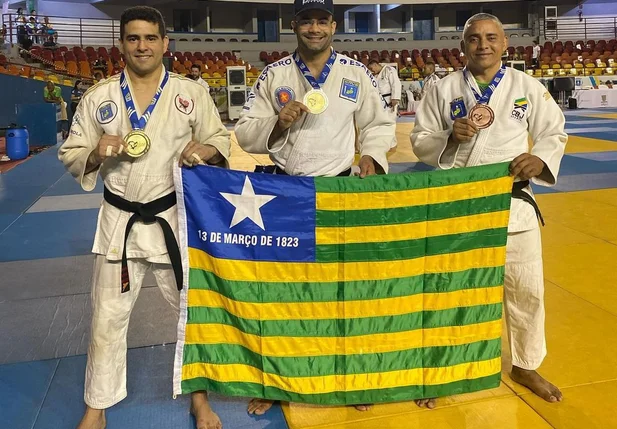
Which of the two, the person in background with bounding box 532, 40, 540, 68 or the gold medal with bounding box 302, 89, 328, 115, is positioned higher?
the person in background with bounding box 532, 40, 540, 68

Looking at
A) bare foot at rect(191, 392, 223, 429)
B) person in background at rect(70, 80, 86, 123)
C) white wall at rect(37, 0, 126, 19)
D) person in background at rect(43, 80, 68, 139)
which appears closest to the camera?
bare foot at rect(191, 392, 223, 429)

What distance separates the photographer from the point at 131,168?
241 centimetres

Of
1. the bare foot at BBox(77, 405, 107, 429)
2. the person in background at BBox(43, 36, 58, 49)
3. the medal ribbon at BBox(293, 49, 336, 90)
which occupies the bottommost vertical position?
the bare foot at BBox(77, 405, 107, 429)

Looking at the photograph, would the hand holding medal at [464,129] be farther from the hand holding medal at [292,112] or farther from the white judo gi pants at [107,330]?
the white judo gi pants at [107,330]

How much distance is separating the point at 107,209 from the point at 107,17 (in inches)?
1133

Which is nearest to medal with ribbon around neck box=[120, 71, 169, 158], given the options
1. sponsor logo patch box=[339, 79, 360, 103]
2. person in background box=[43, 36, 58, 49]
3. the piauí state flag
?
the piauí state flag

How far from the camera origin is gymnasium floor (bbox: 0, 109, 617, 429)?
2.57m

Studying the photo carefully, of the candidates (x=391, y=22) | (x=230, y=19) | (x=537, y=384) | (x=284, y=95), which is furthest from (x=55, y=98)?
(x=391, y=22)

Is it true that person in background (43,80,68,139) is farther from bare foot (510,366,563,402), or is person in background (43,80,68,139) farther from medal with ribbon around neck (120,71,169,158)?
bare foot (510,366,563,402)

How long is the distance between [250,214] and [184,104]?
22.6 inches

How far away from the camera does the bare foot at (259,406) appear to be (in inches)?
104

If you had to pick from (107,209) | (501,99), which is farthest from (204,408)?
(501,99)

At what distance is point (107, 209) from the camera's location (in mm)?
2467

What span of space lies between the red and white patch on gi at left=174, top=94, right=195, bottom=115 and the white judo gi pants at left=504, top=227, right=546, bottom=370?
1.66 meters
